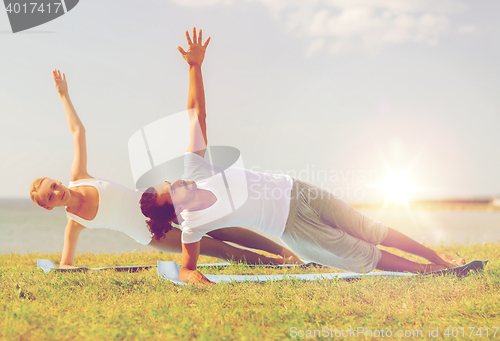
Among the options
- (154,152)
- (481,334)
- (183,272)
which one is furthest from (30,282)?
(481,334)

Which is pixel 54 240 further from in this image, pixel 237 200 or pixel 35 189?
pixel 237 200

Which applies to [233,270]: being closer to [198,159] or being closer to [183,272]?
[183,272]

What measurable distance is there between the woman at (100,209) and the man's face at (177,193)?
1153mm

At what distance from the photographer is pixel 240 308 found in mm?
2838

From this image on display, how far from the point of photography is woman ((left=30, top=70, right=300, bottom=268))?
4082 mm

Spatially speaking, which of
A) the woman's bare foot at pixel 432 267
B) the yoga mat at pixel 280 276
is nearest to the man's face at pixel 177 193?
the yoga mat at pixel 280 276

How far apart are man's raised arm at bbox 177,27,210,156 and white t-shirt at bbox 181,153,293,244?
0.15m

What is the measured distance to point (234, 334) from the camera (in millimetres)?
2400

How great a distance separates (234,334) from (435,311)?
1.73m

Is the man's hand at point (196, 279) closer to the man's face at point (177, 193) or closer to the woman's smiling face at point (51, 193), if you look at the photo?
the man's face at point (177, 193)

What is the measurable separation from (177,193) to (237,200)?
62 cm

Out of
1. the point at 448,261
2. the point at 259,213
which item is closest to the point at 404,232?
the point at 448,261

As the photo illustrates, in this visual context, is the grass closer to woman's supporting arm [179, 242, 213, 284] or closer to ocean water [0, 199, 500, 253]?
woman's supporting arm [179, 242, 213, 284]

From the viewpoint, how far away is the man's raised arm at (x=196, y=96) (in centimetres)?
388
